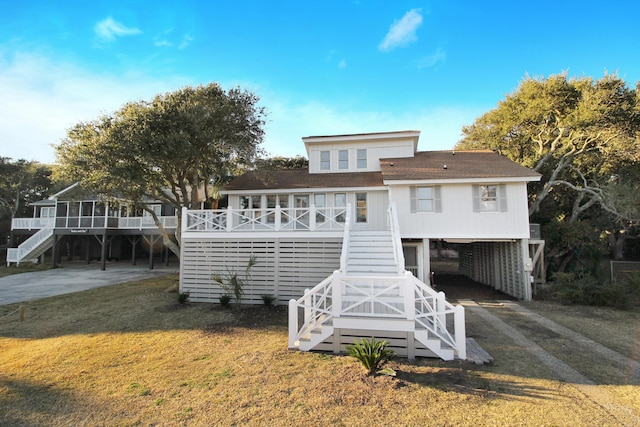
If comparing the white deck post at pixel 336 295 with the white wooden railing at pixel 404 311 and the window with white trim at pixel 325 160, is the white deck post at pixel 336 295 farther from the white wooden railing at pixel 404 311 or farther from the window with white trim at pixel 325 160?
the window with white trim at pixel 325 160

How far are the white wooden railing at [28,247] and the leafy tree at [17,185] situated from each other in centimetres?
1033

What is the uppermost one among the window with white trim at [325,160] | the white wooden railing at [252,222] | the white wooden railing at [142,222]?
the window with white trim at [325,160]

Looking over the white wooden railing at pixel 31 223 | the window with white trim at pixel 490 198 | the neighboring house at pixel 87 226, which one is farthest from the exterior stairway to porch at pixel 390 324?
the white wooden railing at pixel 31 223

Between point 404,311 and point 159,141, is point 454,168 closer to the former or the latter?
point 404,311

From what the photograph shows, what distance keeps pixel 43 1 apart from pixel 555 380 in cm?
1501

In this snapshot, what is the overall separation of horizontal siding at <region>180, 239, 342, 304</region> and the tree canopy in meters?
14.1

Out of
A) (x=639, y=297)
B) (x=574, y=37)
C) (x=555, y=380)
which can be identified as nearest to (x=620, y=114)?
(x=574, y=37)

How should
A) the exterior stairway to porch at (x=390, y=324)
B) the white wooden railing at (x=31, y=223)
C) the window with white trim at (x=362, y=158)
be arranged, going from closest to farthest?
the exterior stairway to porch at (x=390, y=324), the window with white trim at (x=362, y=158), the white wooden railing at (x=31, y=223)

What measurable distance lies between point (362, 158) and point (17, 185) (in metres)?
39.0

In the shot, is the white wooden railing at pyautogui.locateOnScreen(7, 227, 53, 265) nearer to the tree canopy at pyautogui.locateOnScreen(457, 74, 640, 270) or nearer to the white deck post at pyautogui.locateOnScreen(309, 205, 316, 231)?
the white deck post at pyautogui.locateOnScreen(309, 205, 316, 231)

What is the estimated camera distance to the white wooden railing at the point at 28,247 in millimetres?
23688

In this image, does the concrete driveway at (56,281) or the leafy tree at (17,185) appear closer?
the concrete driveway at (56,281)

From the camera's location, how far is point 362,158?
682 inches

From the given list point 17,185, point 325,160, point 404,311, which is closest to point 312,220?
point 404,311
